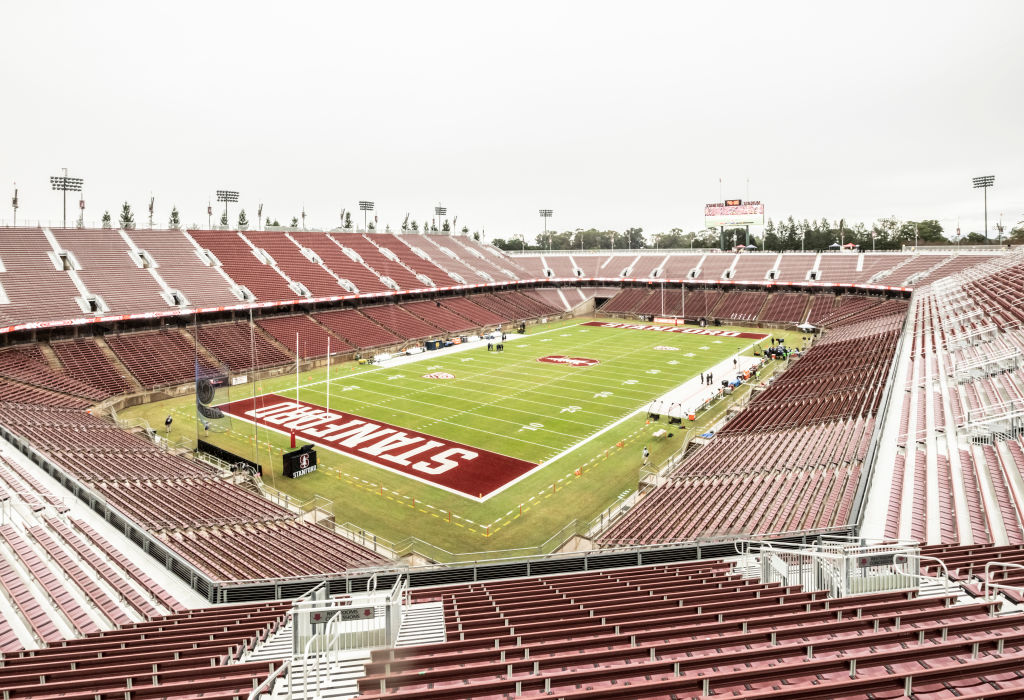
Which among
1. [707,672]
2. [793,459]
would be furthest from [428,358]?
[707,672]

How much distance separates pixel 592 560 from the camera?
13.6 meters

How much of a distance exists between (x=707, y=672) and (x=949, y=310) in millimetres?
38076

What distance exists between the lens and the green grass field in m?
19.2

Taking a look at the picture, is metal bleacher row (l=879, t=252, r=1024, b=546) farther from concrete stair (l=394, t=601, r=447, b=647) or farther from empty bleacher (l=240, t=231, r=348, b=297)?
empty bleacher (l=240, t=231, r=348, b=297)

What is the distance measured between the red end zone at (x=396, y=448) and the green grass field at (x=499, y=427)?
23.9 inches

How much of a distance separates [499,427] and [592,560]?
1496 cm

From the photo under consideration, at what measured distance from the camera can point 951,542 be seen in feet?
34.7

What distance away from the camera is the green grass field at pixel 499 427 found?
19.2 metres

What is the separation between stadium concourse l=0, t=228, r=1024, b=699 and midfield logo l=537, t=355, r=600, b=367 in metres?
13.1

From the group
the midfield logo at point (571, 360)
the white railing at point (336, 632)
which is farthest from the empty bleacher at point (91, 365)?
the white railing at point (336, 632)

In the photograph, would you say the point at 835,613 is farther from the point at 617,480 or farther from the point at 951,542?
Answer: the point at 617,480

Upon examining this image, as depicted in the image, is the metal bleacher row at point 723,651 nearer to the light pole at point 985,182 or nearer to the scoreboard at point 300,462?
the scoreboard at point 300,462

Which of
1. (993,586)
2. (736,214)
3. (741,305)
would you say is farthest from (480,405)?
(736,214)

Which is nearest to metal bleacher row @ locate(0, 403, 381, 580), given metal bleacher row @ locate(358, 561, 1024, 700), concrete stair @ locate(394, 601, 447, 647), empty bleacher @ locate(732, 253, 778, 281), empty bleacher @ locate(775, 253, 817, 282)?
concrete stair @ locate(394, 601, 447, 647)
